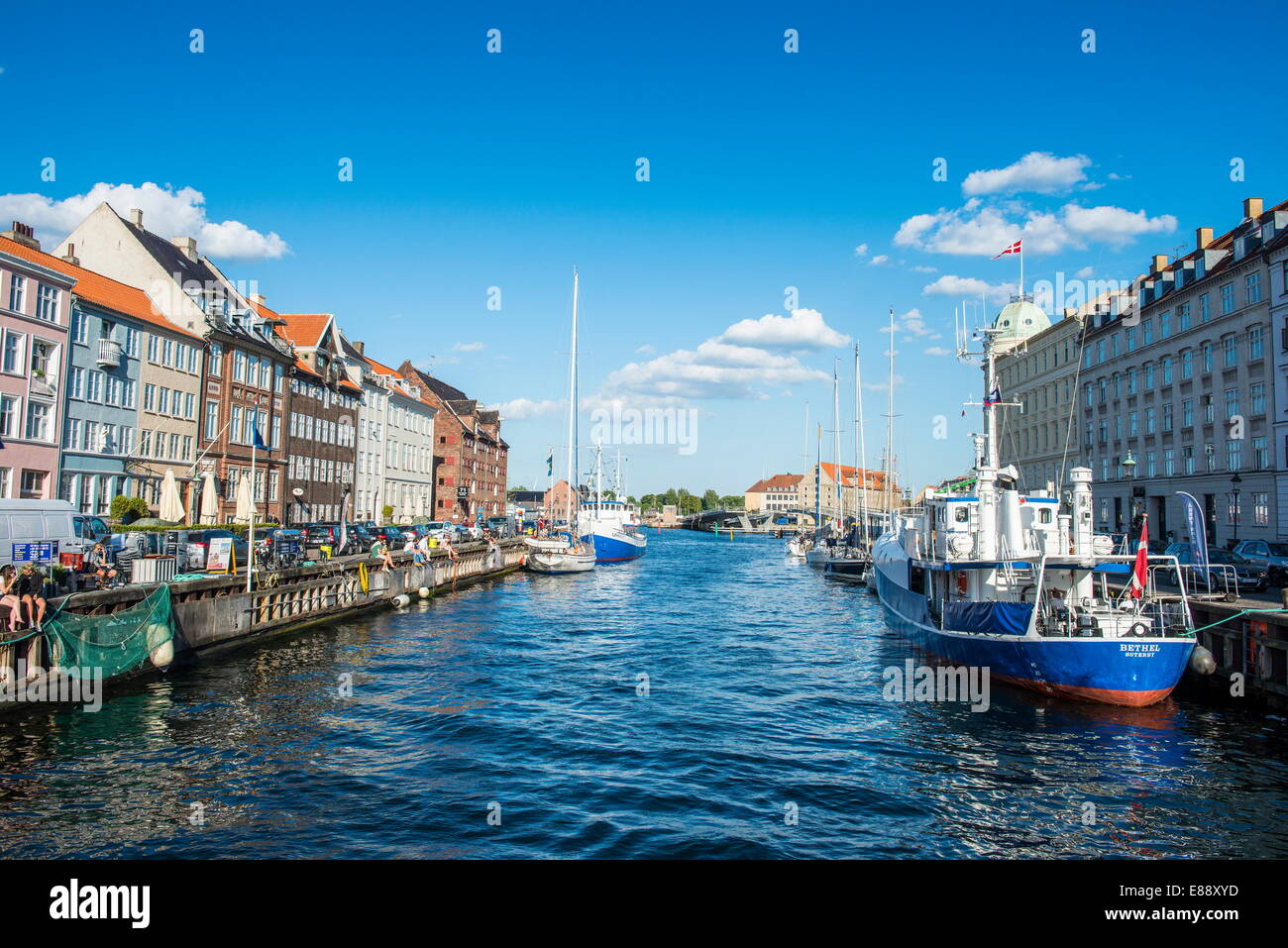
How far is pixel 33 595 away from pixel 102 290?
3325 cm

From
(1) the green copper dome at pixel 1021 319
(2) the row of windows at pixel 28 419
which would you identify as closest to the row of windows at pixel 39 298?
(2) the row of windows at pixel 28 419

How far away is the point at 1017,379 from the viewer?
8488 cm

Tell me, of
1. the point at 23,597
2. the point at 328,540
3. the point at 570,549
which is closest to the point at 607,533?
the point at 570,549

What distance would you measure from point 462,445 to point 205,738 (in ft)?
285

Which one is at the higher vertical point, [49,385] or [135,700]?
[49,385]

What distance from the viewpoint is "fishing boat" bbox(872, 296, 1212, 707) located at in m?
21.2

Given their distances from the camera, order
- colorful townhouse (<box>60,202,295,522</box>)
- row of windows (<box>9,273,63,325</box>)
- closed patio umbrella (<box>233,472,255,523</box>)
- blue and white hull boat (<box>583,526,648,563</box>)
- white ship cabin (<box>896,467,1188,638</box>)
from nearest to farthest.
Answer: white ship cabin (<box>896,467,1188,638</box>)
row of windows (<box>9,273,63,325</box>)
closed patio umbrella (<box>233,472,255,523</box>)
colorful townhouse (<box>60,202,295,522</box>)
blue and white hull boat (<box>583,526,648,563</box>)

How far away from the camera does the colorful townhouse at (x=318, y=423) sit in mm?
64125

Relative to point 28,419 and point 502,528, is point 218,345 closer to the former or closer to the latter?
point 28,419

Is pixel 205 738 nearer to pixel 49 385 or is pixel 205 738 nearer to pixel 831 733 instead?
pixel 831 733

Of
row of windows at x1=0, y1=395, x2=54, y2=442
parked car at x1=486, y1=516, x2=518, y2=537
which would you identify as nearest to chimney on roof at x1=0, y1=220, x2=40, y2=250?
row of windows at x1=0, y1=395, x2=54, y2=442

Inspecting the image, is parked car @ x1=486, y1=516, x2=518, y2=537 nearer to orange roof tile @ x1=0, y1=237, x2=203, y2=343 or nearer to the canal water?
orange roof tile @ x1=0, y1=237, x2=203, y2=343

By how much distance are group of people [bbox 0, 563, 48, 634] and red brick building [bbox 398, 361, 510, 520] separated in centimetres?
8095
